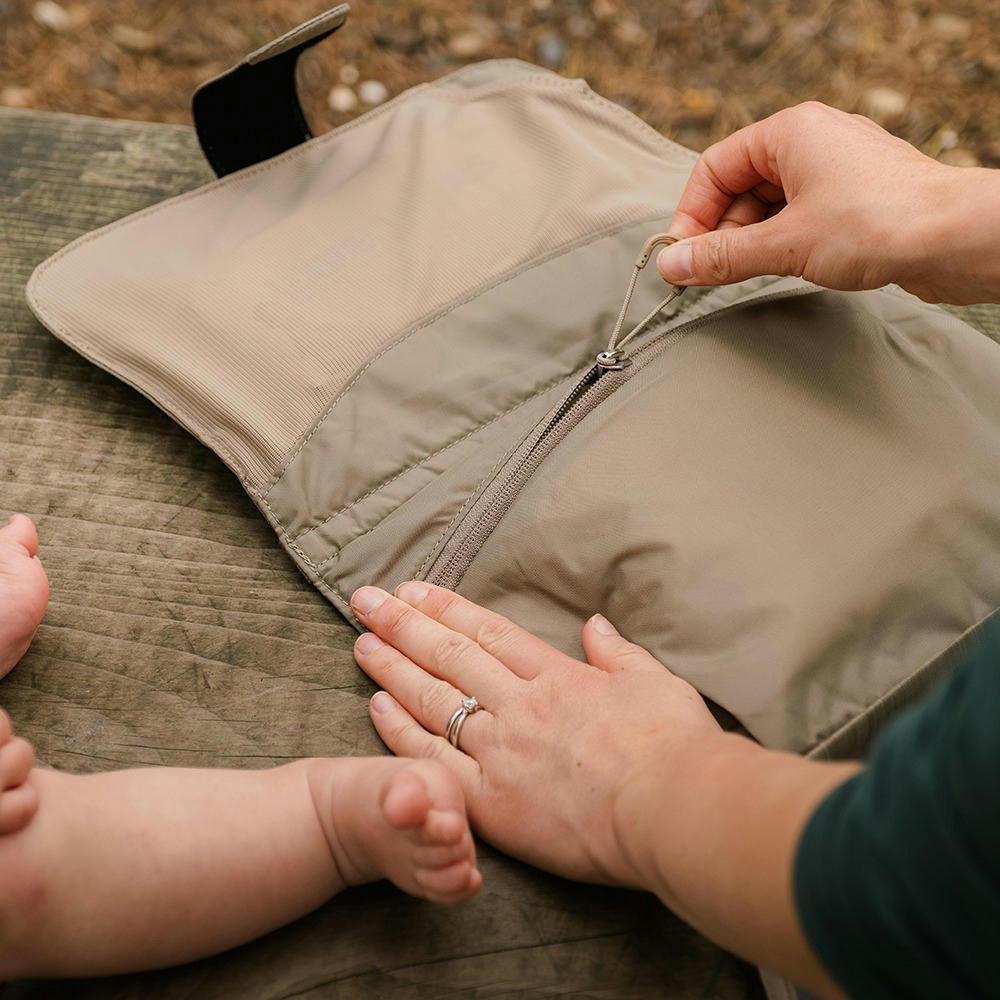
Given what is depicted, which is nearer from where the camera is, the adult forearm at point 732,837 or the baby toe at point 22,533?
the adult forearm at point 732,837

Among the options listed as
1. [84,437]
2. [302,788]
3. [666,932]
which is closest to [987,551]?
[666,932]

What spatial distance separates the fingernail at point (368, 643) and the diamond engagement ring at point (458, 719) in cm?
12

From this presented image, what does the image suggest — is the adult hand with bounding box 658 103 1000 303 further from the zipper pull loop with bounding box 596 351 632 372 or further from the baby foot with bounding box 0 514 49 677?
the baby foot with bounding box 0 514 49 677

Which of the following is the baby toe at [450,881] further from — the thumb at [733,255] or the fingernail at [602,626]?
the thumb at [733,255]

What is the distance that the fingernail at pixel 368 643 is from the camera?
952 millimetres

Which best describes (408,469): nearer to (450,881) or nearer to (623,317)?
(623,317)

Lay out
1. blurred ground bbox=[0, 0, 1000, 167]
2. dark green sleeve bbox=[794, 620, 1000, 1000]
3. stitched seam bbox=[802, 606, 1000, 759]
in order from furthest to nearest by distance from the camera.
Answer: blurred ground bbox=[0, 0, 1000, 167] → stitched seam bbox=[802, 606, 1000, 759] → dark green sleeve bbox=[794, 620, 1000, 1000]

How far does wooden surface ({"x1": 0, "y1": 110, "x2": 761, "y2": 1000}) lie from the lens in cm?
79

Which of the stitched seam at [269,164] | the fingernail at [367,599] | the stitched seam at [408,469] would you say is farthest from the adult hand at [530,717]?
the stitched seam at [269,164]

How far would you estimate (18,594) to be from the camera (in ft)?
2.98

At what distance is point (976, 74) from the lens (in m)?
2.63

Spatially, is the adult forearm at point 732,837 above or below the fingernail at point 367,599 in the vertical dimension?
above

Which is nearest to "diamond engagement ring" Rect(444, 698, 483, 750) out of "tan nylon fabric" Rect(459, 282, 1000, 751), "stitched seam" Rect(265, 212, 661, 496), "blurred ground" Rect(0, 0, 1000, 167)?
"tan nylon fabric" Rect(459, 282, 1000, 751)

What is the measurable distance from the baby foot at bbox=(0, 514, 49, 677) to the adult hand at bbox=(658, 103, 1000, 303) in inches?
29.0
